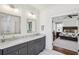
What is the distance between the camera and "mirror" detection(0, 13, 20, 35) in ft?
6.78

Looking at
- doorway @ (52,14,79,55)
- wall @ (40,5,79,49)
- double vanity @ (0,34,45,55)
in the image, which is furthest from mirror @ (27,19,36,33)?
doorway @ (52,14,79,55)

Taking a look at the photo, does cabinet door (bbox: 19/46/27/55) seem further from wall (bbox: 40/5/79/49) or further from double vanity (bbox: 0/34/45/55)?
wall (bbox: 40/5/79/49)

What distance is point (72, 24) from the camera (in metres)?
2.17

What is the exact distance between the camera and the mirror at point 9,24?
207 cm

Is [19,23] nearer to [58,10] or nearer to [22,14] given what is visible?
[22,14]

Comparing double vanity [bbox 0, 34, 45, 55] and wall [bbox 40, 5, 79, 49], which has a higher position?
wall [bbox 40, 5, 79, 49]

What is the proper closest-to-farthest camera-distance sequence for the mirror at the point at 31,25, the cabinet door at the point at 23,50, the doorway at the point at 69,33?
the cabinet door at the point at 23,50 → the doorway at the point at 69,33 → the mirror at the point at 31,25

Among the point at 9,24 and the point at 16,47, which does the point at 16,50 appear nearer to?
the point at 16,47

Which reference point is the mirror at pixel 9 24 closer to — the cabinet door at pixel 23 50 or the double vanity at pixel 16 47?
the double vanity at pixel 16 47

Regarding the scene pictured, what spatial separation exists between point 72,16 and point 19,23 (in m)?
1.72

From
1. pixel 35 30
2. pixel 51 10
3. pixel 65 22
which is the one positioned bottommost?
pixel 35 30

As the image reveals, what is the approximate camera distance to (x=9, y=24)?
225cm

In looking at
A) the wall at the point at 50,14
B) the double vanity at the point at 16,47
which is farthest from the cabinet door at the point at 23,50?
the wall at the point at 50,14
